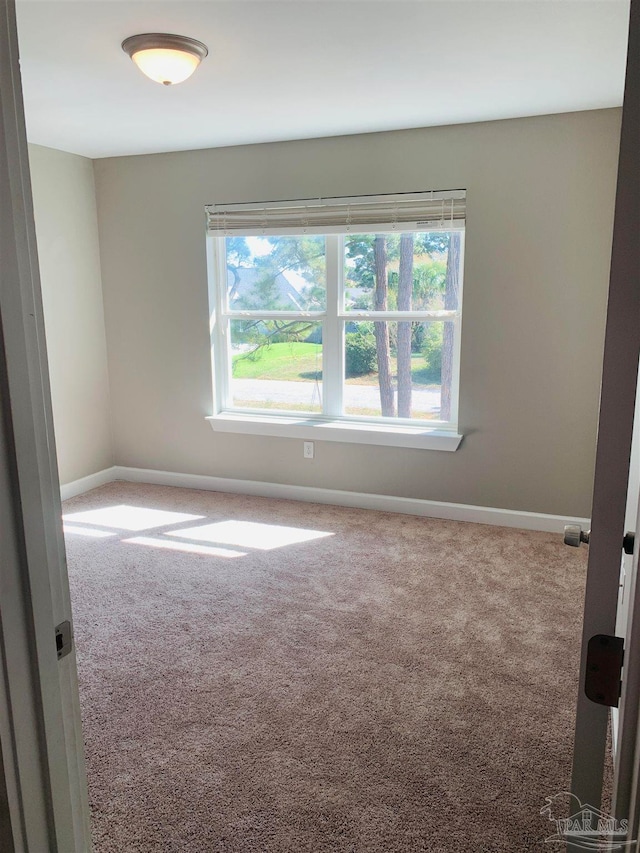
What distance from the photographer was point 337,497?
14.2 ft

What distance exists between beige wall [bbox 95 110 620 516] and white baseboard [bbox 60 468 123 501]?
0.65 m

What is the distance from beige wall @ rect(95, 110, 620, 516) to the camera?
138 inches

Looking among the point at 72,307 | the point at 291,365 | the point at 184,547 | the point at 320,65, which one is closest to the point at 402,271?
the point at 291,365

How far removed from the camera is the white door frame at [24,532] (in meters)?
0.73

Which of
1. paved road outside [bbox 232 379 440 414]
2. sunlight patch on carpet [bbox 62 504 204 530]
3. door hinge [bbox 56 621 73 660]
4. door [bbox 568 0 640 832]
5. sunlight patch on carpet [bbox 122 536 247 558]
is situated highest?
door [bbox 568 0 640 832]

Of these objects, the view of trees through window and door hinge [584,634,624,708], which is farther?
the view of trees through window

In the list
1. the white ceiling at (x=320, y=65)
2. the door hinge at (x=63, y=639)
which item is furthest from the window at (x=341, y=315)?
the door hinge at (x=63, y=639)

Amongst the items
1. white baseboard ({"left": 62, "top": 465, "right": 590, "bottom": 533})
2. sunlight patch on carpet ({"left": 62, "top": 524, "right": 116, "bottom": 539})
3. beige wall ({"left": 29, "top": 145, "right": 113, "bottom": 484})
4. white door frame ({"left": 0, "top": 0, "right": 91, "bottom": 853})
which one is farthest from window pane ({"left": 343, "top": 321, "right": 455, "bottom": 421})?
white door frame ({"left": 0, "top": 0, "right": 91, "bottom": 853})

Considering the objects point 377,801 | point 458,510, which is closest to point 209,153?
point 458,510

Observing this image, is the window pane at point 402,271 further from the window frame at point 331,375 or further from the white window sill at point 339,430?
the white window sill at point 339,430

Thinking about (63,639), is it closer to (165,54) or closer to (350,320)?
(165,54)

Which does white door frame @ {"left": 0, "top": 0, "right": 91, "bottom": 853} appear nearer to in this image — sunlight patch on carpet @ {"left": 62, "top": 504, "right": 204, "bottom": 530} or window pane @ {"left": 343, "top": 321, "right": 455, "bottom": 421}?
sunlight patch on carpet @ {"left": 62, "top": 504, "right": 204, "bottom": 530}

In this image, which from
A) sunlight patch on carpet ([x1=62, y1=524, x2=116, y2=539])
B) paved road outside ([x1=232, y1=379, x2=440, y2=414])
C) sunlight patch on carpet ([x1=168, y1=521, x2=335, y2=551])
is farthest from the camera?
paved road outside ([x1=232, y1=379, x2=440, y2=414])

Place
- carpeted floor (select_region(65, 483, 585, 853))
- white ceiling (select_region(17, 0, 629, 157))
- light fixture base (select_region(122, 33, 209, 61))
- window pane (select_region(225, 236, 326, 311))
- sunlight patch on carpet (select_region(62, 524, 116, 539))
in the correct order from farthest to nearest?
window pane (select_region(225, 236, 326, 311)), sunlight patch on carpet (select_region(62, 524, 116, 539)), light fixture base (select_region(122, 33, 209, 61)), white ceiling (select_region(17, 0, 629, 157)), carpeted floor (select_region(65, 483, 585, 853))
